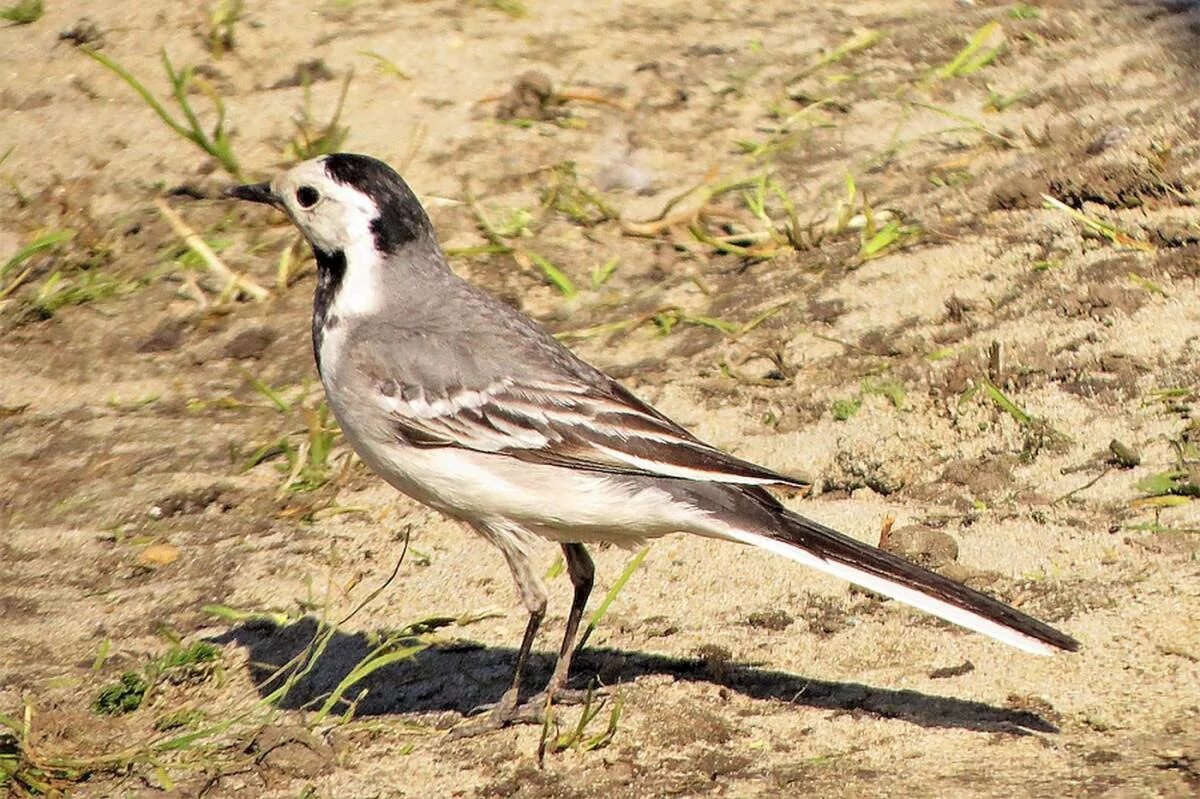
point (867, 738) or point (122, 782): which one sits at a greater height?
point (867, 738)

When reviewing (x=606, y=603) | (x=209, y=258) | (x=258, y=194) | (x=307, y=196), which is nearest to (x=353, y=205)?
(x=307, y=196)

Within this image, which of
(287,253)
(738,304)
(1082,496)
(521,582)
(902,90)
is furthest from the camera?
(902,90)

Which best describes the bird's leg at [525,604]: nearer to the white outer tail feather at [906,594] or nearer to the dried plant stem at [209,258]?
the white outer tail feather at [906,594]

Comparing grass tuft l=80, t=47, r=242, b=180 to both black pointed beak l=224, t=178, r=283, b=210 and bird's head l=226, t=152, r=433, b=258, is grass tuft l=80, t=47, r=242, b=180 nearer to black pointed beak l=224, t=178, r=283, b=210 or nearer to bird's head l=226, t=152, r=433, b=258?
black pointed beak l=224, t=178, r=283, b=210

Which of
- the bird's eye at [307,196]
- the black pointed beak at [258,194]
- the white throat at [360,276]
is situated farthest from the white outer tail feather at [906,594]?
the black pointed beak at [258,194]

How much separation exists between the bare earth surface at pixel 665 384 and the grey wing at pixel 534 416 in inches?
26.9

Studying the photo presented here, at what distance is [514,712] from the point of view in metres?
5.38

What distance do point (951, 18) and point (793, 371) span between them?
3441mm

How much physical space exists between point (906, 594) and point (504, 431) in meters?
1.36

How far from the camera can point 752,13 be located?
33.2ft

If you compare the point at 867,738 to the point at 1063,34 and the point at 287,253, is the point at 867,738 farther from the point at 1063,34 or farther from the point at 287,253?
the point at 1063,34

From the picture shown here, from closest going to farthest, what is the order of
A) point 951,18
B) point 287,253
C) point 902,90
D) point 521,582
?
point 521,582
point 287,253
point 902,90
point 951,18

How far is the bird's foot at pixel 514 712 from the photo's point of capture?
5277 mm

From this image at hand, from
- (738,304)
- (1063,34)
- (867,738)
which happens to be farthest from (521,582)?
(1063,34)
